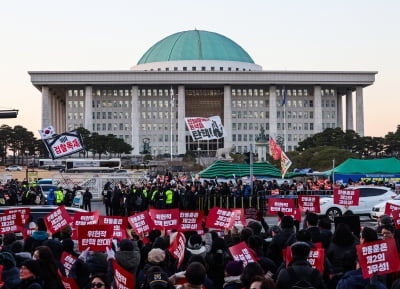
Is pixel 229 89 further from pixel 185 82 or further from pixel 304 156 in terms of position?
pixel 304 156

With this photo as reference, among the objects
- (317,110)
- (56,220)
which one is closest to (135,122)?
(317,110)

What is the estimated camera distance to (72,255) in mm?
8977

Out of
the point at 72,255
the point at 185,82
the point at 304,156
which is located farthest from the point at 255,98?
the point at 72,255

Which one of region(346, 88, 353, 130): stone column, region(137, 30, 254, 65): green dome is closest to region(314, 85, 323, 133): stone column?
region(346, 88, 353, 130): stone column

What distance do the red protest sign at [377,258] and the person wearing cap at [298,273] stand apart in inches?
22.9

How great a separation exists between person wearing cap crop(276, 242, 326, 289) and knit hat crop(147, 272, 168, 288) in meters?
1.31

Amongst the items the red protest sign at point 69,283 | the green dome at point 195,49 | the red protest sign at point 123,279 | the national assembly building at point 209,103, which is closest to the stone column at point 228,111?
the national assembly building at point 209,103

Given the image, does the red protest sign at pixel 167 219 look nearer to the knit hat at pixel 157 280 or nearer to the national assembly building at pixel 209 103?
the knit hat at pixel 157 280

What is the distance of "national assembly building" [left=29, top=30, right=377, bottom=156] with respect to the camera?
12950cm

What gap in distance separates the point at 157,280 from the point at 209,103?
13369cm

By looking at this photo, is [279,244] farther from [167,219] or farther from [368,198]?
[368,198]

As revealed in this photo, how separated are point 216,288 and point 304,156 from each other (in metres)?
59.0

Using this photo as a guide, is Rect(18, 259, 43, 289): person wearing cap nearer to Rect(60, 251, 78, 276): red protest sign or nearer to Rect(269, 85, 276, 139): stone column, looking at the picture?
Rect(60, 251, 78, 276): red protest sign

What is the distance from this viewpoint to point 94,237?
9.11m
